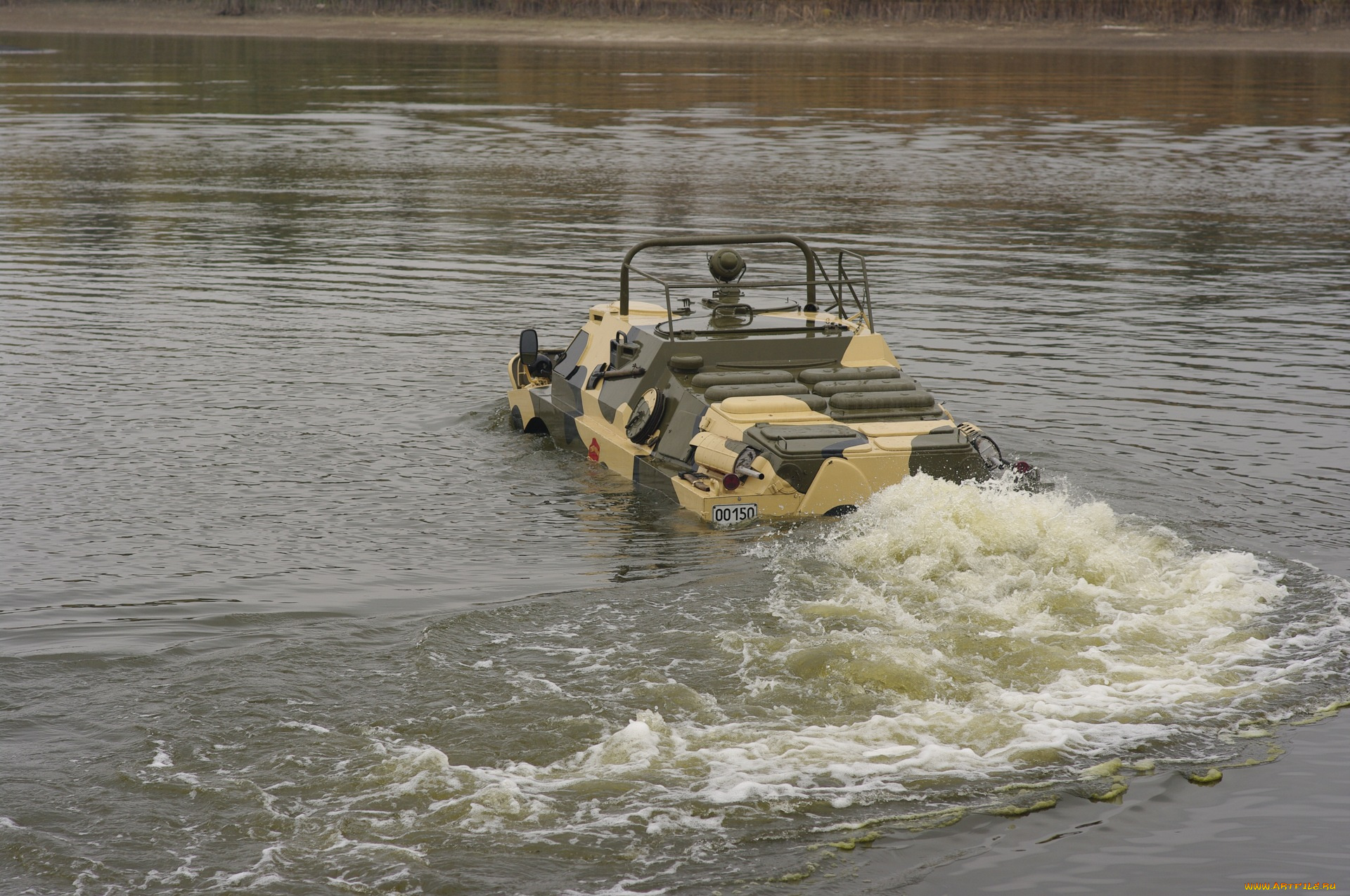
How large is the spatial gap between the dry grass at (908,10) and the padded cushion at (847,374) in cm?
6984

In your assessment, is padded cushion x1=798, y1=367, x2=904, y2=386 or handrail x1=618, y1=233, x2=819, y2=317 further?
handrail x1=618, y1=233, x2=819, y2=317

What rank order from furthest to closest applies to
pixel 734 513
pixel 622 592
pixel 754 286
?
pixel 754 286 < pixel 734 513 < pixel 622 592

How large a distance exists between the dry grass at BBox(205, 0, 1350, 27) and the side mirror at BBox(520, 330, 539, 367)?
6841 cm

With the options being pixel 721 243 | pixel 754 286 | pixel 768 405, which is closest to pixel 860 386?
pixel 768 405

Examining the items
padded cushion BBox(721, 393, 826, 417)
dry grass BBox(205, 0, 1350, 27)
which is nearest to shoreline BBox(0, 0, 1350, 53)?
dry grass BBox(205, 0, 1350, 27)

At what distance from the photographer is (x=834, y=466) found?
14.5 meters

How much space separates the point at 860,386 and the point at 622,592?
399cm

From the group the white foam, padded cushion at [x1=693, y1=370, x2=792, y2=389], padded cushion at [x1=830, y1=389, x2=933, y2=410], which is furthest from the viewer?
padded cushion at [x1=693, y1=370, x2=792, y2=389]

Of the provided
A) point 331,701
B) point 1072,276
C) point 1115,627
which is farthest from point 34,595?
point 1072,276

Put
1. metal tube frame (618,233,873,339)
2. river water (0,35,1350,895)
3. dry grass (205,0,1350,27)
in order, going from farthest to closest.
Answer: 1. dry grass (205,0,1350,27)
2. metal tube frame (618,233,873,339)
3. river water (0,35,1350,895)

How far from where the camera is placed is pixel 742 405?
1520cm

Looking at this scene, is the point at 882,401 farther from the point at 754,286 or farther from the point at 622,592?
the point at 622,592

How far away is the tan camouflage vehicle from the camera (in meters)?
14.6

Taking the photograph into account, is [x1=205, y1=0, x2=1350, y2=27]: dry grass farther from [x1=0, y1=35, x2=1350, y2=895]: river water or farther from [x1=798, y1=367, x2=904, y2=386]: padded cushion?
[x1=798, y1=367, x2=904, y2=386]: padded cushion
